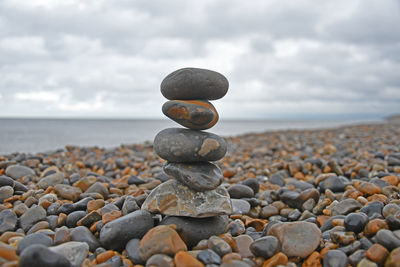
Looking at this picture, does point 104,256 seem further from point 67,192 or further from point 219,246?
point 67,192

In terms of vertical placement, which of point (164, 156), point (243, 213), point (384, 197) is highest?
point (164, 156)

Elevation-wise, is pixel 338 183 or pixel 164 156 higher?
pixel 164 156

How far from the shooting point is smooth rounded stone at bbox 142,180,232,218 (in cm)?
372

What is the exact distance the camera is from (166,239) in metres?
3.19

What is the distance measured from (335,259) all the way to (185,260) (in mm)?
1444

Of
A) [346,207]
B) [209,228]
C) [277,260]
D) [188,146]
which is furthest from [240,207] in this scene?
[277,260]

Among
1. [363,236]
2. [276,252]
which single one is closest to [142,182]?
[276,252]

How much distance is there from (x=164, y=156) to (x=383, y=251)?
2.60m

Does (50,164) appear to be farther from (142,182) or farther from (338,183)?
(338,183)

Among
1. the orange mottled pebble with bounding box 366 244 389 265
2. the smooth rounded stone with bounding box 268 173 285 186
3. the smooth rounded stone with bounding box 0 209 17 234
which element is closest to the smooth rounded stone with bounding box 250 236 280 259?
the orange mottled pebble with bounding box 366 244 389 265

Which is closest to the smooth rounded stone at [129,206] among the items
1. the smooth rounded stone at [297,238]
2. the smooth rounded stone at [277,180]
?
the smooth rounded stone at [297,238]

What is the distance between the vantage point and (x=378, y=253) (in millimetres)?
2857

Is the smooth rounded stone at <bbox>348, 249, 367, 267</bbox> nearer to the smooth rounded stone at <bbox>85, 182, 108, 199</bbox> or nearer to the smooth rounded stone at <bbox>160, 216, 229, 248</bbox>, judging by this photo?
the smooth rounded stone at <bbox>160, 216, 229, 248</bbox>

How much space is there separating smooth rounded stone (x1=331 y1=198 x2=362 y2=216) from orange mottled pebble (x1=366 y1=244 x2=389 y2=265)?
1339 mm
